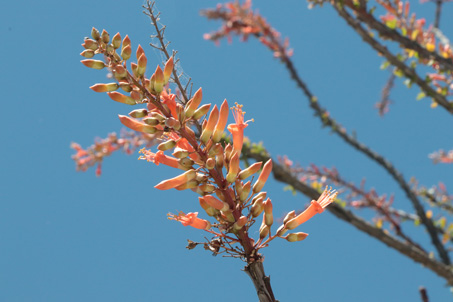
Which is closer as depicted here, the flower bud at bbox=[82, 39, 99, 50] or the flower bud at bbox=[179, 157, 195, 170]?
the flower bud at bbox=[179, 157, 195, 170]

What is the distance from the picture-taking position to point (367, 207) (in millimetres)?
5551

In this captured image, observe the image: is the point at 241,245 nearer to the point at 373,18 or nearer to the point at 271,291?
the point at 271,291

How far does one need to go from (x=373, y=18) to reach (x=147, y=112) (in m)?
3.29

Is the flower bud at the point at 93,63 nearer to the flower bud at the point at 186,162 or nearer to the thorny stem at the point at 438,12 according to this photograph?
the flower bud at the point at 186,162

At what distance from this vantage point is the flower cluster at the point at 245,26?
6612mm

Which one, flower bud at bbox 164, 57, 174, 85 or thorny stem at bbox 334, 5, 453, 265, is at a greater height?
thorny stem at bbox 334, 5, 453, 265

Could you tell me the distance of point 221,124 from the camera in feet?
5.74

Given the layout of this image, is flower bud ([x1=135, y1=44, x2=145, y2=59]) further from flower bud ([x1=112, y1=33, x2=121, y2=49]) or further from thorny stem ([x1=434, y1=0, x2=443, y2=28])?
thorny stem ([x1=434, y1=0, x2=443, y2=28])

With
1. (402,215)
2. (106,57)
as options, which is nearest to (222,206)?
(106,57)

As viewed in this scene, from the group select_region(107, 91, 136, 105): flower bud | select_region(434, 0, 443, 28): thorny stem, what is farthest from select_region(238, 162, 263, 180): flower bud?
select_region(434, 0, 443, 28): thorny stem

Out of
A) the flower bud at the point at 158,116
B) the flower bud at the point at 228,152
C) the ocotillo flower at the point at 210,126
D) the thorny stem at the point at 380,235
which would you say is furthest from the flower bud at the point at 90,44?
the thorny stem at the point at 380,235

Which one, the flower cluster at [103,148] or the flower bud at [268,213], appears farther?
the flower cluster at [103,148]

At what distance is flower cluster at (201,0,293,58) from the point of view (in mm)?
6612

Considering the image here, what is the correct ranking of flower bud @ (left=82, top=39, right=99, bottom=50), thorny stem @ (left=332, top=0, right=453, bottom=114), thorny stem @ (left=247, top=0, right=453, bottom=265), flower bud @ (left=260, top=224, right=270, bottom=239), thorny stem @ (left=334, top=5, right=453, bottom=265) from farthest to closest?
thorny stem @ (left=247, top=0, right=453, bottom=265) → thorny stem @ (left=334, top=5, right=453, bottom=265) → thorny stem @ (left=332, top=0, right=453, bottom=114) → flower bud @ (left=82, top=39, right=99, bottom=50) → flower bud @ (left=260, top=224, right=270, bottom=239)
